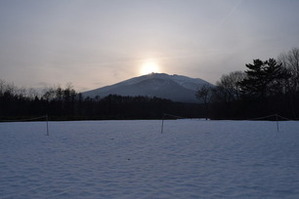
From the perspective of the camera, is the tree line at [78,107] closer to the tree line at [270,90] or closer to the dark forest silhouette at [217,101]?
the dark forest silhouette at [217,101]

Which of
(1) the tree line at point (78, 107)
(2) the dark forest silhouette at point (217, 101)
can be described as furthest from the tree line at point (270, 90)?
(1) the tree line at point (78, 107)

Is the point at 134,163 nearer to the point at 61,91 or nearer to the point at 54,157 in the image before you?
the point at 54,157

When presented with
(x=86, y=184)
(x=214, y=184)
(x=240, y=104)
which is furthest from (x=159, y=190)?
(x=240, y=104)

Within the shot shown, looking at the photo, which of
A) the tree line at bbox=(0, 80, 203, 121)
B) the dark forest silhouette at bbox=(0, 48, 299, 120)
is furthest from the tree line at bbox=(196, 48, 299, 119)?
the tree line at bbox=(0, 80, 203, 121)

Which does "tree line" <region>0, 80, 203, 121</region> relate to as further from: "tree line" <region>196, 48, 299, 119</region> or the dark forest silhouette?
"tree line" <region>196, 48, 299, 119</region>

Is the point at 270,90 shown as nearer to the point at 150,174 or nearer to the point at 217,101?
the point at 217,101

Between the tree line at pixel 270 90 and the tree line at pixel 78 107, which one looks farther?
the tree line at pixel 78 107

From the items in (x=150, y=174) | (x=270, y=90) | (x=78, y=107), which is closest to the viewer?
(x=150, y=174)

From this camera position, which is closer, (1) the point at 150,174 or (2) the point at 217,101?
(1) the point at 150,174

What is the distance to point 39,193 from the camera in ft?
16.9

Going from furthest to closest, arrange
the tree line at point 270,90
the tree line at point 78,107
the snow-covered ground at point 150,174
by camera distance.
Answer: the tree line at point 78,107 → the tree line at point 270,90 → the snow-covered ground at point 150,174

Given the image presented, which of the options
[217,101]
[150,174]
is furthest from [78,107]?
[150,174]

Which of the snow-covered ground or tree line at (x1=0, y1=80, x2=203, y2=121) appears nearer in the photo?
the snow-covered ground

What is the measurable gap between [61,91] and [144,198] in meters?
76.7
